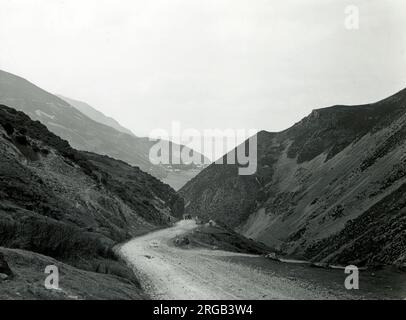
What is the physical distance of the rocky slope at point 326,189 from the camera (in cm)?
4372

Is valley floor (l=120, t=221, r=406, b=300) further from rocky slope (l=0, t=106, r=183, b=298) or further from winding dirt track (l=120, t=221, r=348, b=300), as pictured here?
rocky slope (l=0, t=106, r=183, b=298)

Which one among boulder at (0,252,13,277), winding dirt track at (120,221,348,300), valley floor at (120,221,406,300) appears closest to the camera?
boulder at (0,252,13,277)

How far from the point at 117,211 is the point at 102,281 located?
3653 centimetres

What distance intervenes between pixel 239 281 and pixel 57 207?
67.3ft

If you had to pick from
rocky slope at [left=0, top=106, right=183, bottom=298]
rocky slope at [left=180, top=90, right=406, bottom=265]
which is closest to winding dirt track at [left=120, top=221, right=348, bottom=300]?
rocky slope at [left=0, top=106, right=183, bottom=298]

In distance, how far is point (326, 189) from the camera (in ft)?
246

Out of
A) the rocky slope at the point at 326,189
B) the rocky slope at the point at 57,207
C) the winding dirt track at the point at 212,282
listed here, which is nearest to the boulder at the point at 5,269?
the rocky slope at the point at 57,207

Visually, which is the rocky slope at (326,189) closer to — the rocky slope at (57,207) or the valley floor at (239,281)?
the valley floor at (239,281)

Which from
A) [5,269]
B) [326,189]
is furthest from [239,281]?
[326,189]

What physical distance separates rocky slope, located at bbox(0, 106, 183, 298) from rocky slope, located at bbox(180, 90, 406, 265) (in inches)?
880

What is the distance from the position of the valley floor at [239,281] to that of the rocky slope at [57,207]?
1.94 metres

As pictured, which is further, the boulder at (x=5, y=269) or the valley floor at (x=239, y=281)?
the valley floor at (x=239, y=281)

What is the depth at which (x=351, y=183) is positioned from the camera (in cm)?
6594

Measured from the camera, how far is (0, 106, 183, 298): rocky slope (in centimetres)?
1565
